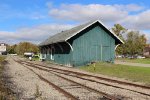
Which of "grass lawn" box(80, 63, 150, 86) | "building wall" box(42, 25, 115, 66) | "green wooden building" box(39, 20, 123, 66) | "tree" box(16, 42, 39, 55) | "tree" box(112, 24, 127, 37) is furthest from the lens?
"tree" box(16, 42, 39, 55)

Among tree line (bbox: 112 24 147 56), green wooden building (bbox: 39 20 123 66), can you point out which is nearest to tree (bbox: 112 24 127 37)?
tree line (bbox: 112 24 147 56)

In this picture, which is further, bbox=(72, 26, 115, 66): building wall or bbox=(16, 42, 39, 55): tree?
bbox=(16, 42, 39, 55): tree

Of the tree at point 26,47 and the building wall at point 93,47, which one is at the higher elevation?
the tree at point 26,47

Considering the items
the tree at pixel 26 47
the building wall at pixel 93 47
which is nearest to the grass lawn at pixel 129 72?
the building wall at pixel 93 47

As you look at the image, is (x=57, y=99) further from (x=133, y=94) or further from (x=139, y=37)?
(x=139, y=37)

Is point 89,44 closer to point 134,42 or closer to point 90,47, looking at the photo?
point 90,47

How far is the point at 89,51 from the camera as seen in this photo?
37188 mm

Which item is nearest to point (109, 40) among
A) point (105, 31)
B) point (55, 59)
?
point (105, 31)

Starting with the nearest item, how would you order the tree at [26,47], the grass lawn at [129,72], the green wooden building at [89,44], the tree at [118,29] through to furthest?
1. the grass lawn at [129,72]
2. the green wooden building at [89,44]
3. the tree at [118,29]
4. the tree at [26,47]

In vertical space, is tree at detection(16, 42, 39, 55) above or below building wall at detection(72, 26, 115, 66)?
above

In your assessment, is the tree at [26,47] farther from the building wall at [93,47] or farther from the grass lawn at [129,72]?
the grass lawn at [129,72]

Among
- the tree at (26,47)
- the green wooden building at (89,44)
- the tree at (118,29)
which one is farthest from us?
the tree at (26,47)

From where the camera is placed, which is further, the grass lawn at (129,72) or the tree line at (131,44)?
the tree line at (131,44)

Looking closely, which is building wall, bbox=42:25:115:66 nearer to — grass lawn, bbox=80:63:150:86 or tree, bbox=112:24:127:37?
grass lawn, bbox=80:63:150:86
